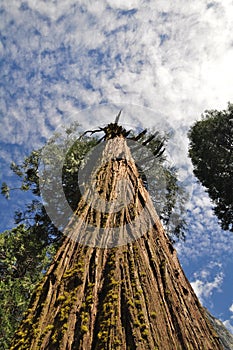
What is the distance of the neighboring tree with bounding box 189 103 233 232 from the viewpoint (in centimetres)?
1324

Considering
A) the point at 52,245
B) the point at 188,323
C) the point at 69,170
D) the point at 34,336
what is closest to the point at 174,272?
the point at 188,323

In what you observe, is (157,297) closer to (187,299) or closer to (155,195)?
(187,299)

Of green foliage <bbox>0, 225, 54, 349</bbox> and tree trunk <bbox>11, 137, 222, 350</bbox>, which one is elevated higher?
green foliage <bbox>0, 225, 54, 349</bbox>

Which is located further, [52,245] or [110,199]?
[52,245]

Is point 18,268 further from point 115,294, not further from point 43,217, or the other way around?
point 115,294

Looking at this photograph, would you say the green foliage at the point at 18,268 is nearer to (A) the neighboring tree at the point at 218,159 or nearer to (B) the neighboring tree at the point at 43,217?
(B) the neighboring tree at the point at 43,217

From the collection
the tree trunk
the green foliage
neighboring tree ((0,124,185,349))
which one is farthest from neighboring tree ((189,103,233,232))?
the tree trunk

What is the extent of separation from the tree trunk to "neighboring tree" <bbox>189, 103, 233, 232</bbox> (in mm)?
9963

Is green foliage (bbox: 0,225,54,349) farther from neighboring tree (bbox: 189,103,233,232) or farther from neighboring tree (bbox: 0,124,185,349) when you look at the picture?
neighboring tree (bbox: 189,103,233,232)

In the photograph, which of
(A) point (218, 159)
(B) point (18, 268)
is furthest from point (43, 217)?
(A) point (218, 159)

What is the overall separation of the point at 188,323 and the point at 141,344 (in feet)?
1.93

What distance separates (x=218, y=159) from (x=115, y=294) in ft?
38.3

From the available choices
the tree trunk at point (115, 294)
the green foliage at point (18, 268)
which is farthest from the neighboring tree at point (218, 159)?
the tree trunk at point (115, 294)

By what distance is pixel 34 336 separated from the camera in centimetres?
258
